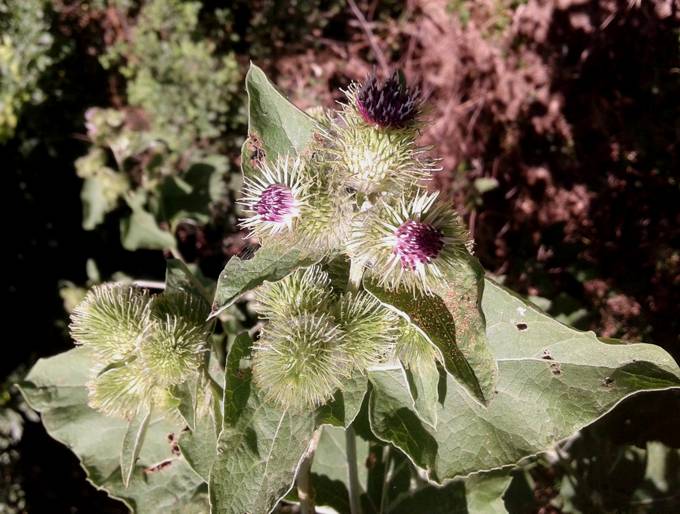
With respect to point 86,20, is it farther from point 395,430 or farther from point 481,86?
point 395,430

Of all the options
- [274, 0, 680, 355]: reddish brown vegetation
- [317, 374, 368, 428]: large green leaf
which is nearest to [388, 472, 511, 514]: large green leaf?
[317, 374, 368, 428]: large green leaf

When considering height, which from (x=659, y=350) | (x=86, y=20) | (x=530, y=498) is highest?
(x=86, y=20)

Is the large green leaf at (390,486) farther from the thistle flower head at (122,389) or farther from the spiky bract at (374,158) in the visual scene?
the spiky bract at (374,158)

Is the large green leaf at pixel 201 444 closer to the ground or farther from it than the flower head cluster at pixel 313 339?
closer to the ground

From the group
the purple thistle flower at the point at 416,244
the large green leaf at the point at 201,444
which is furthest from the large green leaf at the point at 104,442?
the purple thistle flower at the point at 416,244

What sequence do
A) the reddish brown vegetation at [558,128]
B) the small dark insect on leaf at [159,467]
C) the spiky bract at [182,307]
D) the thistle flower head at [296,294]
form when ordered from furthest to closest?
the reddish brown vegetation at [558,128]
the small dark insect on leaf at [159,467]
the spiky bract at [182,307]
the thistle flower head at [296,294]

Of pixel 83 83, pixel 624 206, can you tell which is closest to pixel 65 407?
pixel 83 83
